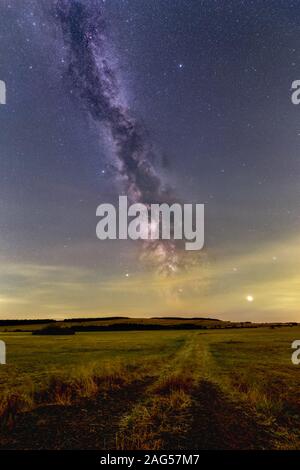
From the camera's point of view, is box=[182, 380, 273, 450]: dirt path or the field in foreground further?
the field in foreground

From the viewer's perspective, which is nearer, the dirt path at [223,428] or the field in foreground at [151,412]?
the dirt path at [223,428]

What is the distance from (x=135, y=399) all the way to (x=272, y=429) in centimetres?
645

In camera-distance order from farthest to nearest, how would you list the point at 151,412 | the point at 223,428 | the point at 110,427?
the point at 151,412 < the point at 110,427 < the point at 223,428

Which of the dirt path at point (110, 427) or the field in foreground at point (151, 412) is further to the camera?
the field in foreground at point (151, 412)

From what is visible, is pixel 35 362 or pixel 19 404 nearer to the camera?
pixel 19 404

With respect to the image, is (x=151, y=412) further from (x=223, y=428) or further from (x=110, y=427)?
(x=223, y=428)

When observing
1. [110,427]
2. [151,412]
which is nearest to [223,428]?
[151,412]

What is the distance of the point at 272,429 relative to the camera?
12500mm

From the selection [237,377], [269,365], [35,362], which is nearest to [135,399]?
[237,377]

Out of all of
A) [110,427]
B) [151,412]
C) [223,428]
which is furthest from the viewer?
[151,412]
